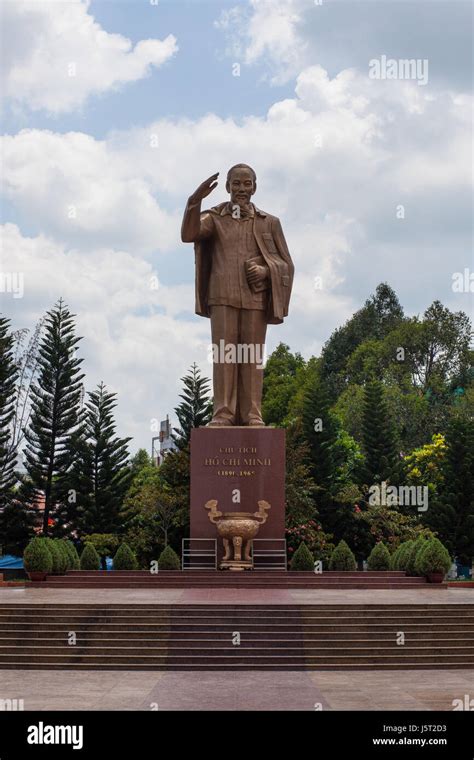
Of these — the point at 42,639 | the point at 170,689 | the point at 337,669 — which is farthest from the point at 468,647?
the point at 42,639

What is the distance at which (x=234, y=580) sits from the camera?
44.3 ft

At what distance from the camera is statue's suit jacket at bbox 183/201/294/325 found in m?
15.6

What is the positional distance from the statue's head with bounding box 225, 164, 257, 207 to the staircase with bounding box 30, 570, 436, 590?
5738mm

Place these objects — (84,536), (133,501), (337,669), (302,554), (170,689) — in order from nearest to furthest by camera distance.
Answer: (170,689), (337,669), (302,554), (133,501), (84,536)

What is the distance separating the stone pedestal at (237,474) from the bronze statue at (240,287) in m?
0.39

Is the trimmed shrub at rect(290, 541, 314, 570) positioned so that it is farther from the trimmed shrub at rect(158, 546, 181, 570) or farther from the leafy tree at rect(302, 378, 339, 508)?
the leafy tree at rect(302, 378, 339, 508)

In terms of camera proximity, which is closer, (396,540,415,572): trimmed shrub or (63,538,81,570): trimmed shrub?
(396,540,415,572): trimmed shrub

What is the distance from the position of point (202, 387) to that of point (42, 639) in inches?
917

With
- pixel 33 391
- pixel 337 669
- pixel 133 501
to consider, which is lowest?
pixel 337 669

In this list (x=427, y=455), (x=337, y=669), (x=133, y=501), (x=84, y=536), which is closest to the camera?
(x=337, y=669)

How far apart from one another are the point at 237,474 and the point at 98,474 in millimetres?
16177

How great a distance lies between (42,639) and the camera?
9.90 meters

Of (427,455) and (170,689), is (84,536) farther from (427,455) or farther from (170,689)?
(170,689)

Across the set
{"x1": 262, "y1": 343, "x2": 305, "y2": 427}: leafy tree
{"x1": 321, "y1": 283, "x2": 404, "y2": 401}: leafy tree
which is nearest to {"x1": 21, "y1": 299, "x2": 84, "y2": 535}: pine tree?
{"x1": 262, "y1": 343, "x2": 305, "y2": 427}: leafy tree
